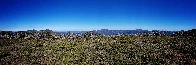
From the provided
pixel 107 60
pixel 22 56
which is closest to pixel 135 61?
pixel 107 60

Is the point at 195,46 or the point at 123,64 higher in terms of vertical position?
the point at 195,46

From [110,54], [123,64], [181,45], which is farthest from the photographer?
[181,45]

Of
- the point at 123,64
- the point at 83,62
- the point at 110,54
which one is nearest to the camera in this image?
the point at 123,64

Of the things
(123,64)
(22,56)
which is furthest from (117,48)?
(22,56)

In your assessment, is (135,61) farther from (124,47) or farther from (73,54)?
(73,54)

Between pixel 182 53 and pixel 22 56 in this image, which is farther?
pixel 22 56

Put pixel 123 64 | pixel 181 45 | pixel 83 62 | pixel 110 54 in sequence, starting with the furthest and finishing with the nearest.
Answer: pixel 181 45 → pixel 110 54 → pixel 83 62 → pixel 123 64

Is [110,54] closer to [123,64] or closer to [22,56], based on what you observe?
[123,64]

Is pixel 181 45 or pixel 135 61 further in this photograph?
pixel 181 45
